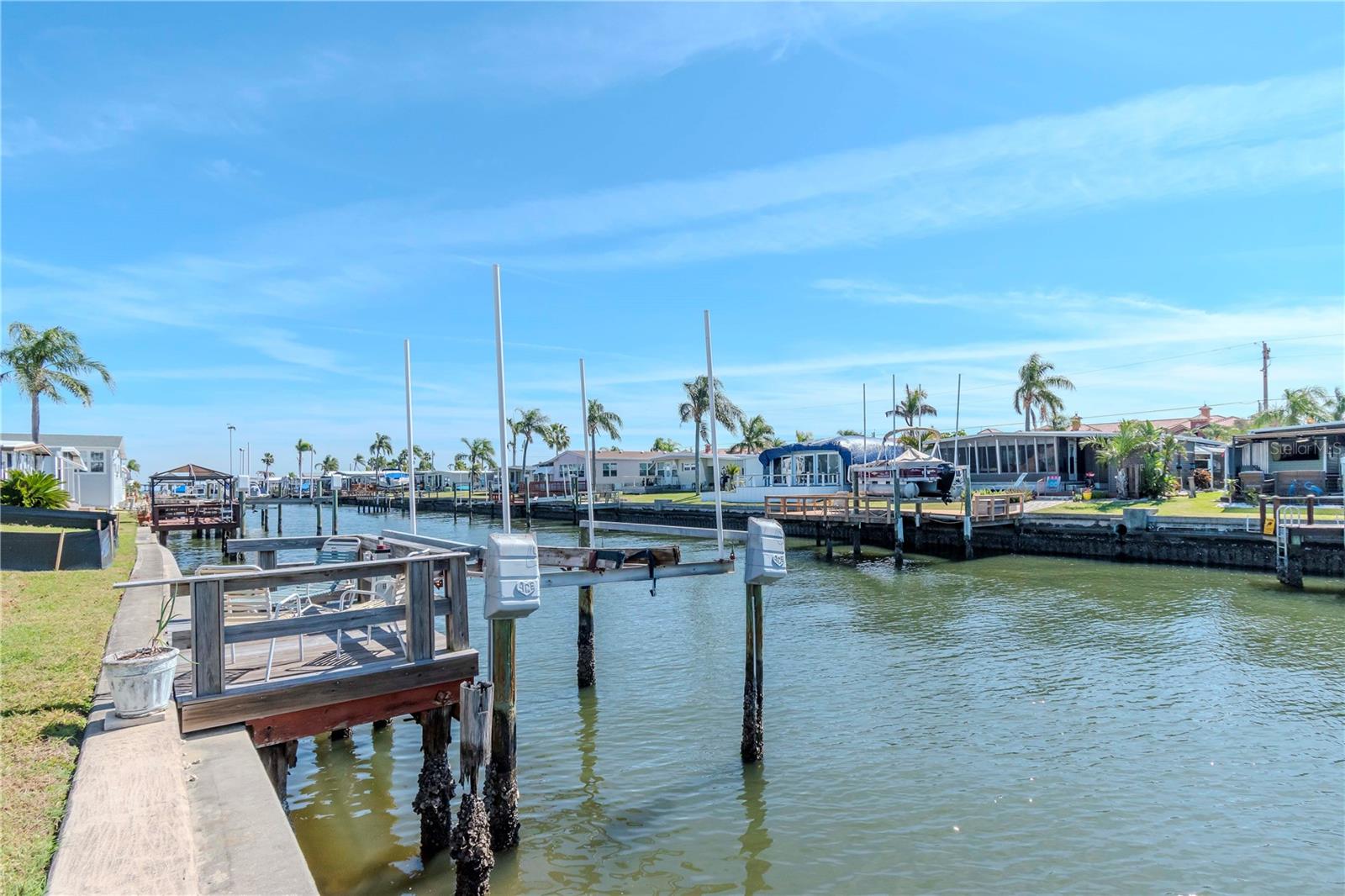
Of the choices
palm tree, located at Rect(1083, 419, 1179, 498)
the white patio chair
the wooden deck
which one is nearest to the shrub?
the white patio chair

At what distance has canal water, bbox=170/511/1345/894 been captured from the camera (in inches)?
309

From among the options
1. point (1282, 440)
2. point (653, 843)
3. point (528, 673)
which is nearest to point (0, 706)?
point (653, 843)

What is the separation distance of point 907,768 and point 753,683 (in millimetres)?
2303

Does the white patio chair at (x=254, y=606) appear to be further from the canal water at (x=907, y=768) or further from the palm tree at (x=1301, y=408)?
the palm tree at (x=1301, y=408)

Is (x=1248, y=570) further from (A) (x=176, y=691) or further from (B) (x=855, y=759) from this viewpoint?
(A) (x=176, y=691)

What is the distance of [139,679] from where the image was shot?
6277mm

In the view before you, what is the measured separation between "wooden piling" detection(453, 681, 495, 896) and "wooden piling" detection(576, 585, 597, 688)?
21.3ft

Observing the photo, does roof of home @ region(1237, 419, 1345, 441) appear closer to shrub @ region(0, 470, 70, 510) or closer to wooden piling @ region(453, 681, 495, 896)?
wooden piling @ region(453, 681, 495, 896)

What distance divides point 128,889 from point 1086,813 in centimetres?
920

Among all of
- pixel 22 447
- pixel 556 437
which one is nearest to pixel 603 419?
pixel 556 437

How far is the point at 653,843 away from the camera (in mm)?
8383

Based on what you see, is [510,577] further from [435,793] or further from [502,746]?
[435,793]

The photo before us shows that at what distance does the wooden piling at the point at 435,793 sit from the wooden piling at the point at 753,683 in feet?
13.1

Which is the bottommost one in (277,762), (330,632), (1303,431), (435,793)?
(435,793)
